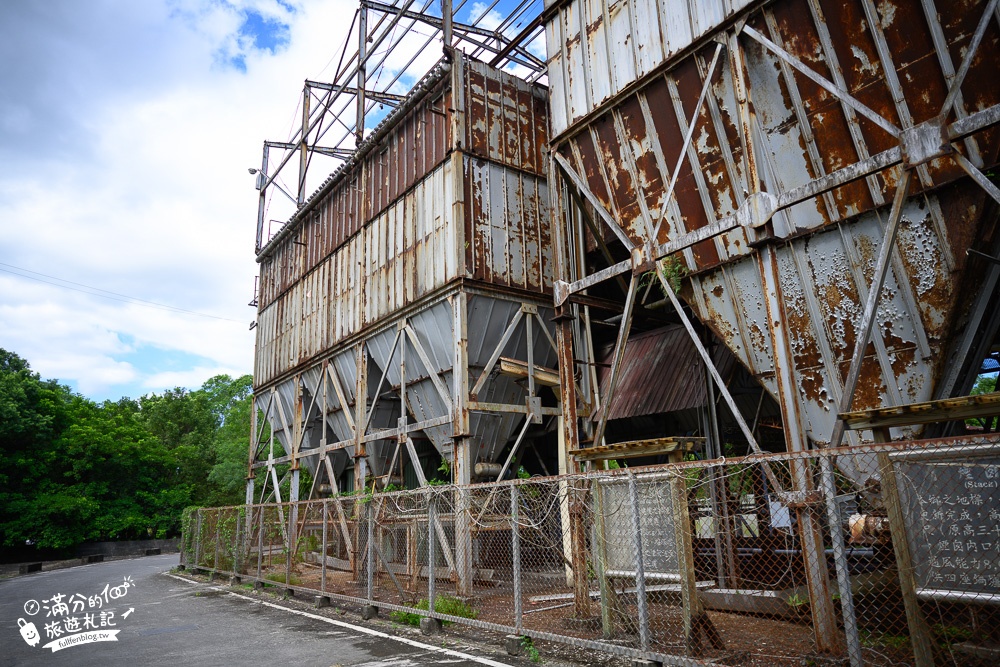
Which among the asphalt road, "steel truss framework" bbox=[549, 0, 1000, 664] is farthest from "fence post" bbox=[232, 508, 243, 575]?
"steel truss framework" bbox=[549, 0, 1000, 664]

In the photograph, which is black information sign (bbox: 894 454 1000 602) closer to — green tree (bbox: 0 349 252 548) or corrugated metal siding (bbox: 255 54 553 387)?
corrugated metal siding (bbox: 255 54 553 387)

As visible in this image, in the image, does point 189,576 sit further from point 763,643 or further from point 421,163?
point 763,643

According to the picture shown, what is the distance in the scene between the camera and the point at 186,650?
8172 millimetres

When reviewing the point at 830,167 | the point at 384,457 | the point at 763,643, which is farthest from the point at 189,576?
the point at 830,167

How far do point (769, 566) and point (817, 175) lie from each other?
5654 millimetres

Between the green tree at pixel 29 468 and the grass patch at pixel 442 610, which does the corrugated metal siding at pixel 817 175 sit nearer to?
the grass patch at pixel 442 610

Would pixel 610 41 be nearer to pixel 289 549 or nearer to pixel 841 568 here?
pixel 841 568

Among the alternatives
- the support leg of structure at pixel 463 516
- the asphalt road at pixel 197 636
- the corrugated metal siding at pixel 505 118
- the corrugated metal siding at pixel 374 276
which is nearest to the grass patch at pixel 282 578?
the asphalt road at pixel 197 636

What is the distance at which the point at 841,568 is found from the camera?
4832mm

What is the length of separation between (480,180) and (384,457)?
27.0 feet

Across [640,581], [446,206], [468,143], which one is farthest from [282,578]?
[468,143]

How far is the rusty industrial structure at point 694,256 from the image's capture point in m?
6.98

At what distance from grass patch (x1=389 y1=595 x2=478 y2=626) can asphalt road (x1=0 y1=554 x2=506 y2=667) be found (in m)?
0.63

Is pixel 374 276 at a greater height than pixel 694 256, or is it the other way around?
pixel 374 276
